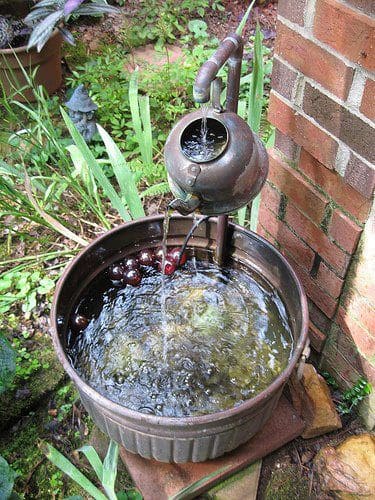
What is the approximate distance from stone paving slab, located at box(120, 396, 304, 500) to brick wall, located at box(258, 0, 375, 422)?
0.36 m

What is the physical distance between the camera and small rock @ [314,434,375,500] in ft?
5.50

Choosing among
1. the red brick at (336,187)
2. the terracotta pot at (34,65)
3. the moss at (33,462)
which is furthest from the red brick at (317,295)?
the terracotta pot at (34,65)

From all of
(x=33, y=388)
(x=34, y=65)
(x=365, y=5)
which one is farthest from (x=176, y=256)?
(x=34, y=65)

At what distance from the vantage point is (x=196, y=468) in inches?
65.5

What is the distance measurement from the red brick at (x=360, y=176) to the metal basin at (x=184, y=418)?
323mm

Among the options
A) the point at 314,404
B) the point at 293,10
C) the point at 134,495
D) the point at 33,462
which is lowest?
the point at 33,462

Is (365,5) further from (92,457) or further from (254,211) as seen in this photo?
(92,457)

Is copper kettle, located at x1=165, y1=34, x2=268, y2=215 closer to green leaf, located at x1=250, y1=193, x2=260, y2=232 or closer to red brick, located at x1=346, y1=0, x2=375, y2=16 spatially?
red brick, located at x1=346, y1=0, x2=375, y2=16

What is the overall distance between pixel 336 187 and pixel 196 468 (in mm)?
989

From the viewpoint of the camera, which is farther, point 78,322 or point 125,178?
point 125,178

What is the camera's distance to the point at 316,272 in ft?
5.94

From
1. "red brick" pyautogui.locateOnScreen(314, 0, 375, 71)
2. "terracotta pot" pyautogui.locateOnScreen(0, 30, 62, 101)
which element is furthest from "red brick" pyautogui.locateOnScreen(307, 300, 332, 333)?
"terracotta pot" pyautogui.locateOnScreen(0, 30, 62, 101)

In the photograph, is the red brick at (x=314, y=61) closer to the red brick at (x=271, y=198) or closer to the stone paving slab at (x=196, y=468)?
the red brick at (x=271, y=198)

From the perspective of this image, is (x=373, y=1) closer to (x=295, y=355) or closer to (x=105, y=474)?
(x=295, y=355)
